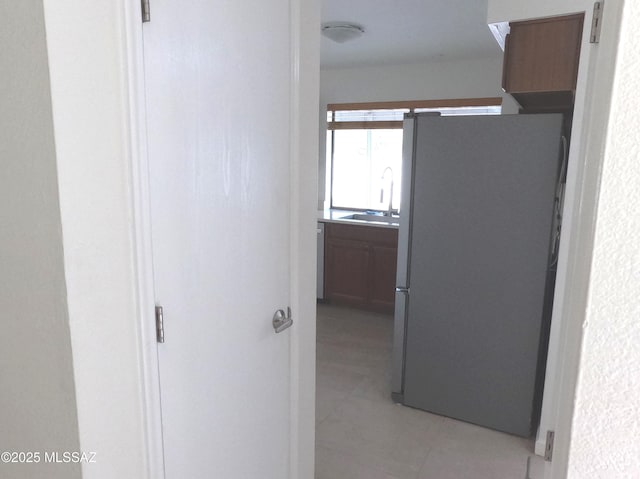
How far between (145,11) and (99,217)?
451 mm

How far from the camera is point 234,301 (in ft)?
4.47

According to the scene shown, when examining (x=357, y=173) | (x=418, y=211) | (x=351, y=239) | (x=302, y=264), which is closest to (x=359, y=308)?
(x=351, y=239)

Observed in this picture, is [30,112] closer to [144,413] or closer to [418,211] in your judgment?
[144,413]

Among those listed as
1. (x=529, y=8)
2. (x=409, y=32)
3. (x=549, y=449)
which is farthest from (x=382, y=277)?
(x=549, y=449)

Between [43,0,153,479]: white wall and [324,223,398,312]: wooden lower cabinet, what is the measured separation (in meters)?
3.35

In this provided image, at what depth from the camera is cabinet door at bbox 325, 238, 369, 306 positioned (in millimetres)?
4453

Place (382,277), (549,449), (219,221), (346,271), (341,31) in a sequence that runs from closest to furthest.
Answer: (549,449), (219,221), (341,31), (382,277), (346,271)

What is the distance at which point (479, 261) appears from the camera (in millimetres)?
2570

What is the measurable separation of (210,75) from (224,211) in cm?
35

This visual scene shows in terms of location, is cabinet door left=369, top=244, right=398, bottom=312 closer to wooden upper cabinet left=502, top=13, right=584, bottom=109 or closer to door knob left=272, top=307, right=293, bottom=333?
wooden upper cabinet left=502, top=13, right=584, bottom=109

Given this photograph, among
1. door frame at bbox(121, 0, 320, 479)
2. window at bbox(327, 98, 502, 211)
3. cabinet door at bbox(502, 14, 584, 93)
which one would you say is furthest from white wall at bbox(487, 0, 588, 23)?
window at bbox(327, 98, 502, 211)

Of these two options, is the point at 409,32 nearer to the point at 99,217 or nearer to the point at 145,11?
the point at 145,11

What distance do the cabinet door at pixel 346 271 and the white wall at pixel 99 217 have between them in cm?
344

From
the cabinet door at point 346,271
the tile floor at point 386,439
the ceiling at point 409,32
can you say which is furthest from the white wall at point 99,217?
the cabinet door at point 346,271
